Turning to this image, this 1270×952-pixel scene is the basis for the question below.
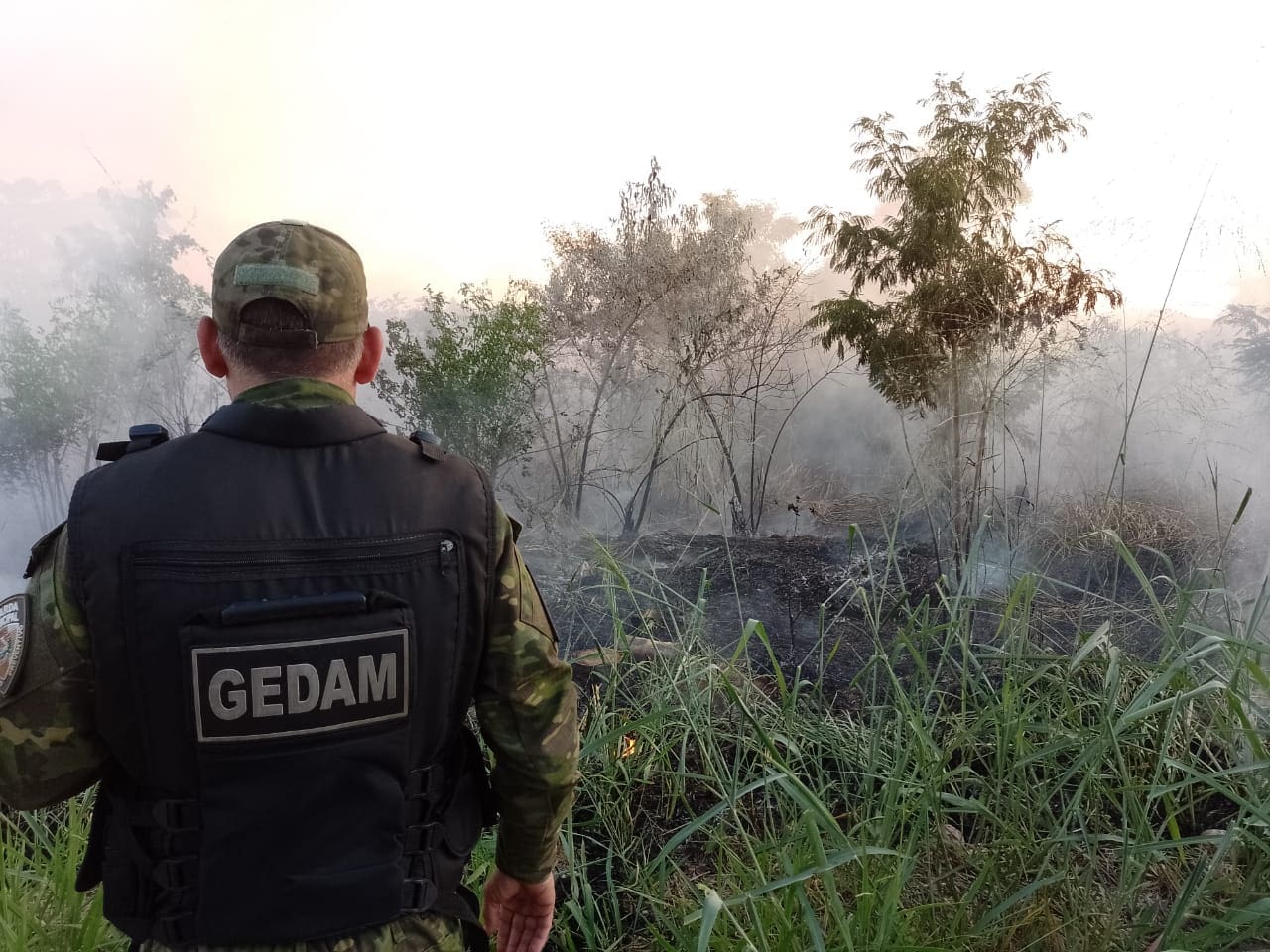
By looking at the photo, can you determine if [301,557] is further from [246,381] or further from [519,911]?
[519,911]

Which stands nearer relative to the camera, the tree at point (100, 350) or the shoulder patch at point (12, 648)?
the shoulder patch at point (12, 648)

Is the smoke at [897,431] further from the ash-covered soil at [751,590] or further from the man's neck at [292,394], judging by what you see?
the man's neck at [292,394]

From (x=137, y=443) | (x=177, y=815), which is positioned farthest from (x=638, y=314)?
(x=177, y=815)

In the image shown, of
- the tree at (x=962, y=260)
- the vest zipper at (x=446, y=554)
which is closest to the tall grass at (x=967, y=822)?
the vest zipper at (x=446, y=554)

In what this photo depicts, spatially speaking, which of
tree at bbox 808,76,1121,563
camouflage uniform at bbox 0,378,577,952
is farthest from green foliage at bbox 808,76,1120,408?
camouflage uniform at bbox 0,378,577,952

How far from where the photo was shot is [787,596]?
124 inches

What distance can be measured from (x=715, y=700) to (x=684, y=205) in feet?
11.5

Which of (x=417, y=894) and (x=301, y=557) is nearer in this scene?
(x=301, y=557)

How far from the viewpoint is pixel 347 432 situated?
824 millimetres

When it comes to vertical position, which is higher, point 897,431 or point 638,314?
point 638,314

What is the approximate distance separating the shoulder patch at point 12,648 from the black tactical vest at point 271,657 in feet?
0.20

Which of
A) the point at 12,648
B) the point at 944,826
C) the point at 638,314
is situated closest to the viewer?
the point at 12,648

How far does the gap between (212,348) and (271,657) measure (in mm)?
390

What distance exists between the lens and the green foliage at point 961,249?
352 centimetres
